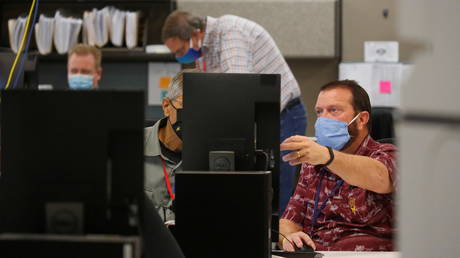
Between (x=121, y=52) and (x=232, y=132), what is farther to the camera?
(x=121, y=52)

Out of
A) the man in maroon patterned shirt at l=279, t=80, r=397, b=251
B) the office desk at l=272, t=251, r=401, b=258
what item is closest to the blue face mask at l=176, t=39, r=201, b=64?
the man in maroon patterned shirt at l=279, t=80, r=397, b=251

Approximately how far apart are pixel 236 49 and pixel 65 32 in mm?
1570

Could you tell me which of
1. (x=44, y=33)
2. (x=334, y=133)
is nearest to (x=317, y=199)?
(x=334, y=133)

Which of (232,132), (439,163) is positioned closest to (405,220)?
(439,163)

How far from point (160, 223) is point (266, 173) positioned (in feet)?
0.78

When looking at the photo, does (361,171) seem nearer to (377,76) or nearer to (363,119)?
(363,119)

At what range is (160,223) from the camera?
100 cm

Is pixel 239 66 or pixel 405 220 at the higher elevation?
pixel 239 66

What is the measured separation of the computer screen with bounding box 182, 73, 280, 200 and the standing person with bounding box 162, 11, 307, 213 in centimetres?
150

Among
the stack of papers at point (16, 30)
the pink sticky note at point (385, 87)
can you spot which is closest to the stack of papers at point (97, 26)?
the stack of papers at point (16, 30)

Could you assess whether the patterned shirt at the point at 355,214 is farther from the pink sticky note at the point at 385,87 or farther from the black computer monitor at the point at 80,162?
the pink sticky note at the point at 385,87

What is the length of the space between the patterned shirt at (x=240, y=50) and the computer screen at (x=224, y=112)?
4.80 feet

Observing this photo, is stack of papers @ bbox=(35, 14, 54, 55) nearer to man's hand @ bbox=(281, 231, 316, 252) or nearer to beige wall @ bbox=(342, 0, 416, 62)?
beige wall @ bbox=(342, 0, 416, 62)

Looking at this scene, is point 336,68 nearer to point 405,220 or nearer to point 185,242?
point 185,242
